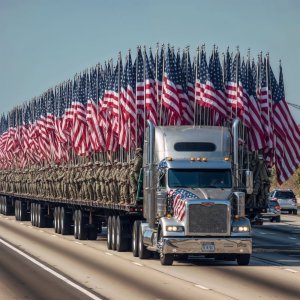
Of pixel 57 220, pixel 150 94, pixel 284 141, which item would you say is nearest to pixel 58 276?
pixel 150 94

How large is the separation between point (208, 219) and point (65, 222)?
20763mm

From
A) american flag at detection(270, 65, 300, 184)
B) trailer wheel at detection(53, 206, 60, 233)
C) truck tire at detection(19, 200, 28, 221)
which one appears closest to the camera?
american flag at detection(270, 65, 300, 184)

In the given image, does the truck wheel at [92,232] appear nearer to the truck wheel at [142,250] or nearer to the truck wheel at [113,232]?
the truck wheel at [113,232]

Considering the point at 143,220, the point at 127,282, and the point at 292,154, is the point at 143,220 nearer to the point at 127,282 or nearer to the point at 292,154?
the point at 292,154

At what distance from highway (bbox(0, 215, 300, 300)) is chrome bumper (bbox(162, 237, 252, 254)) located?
0.49 meters

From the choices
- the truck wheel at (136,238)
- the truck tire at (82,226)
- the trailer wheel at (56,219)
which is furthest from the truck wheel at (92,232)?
the truck wheel at (136,238)

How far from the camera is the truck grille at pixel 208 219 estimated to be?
29.5 m

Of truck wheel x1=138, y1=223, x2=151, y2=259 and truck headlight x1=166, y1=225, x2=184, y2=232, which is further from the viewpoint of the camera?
A: truck wheel x1=138, y1=223, x2=151, y2=259

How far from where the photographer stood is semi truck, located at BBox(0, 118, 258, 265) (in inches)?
1163

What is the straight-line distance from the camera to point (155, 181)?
31328 millimetres

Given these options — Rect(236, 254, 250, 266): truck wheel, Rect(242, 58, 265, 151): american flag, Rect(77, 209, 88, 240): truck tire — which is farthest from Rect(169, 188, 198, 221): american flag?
Rect(77, 209, 88, 240): truck tire

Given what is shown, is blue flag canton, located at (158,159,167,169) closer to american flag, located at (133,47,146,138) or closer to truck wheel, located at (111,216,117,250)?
american flag, located at (133,47,146,138)

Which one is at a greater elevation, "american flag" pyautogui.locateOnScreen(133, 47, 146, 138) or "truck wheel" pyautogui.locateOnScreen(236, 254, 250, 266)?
"american flag" pyautogui.locateOnScreen(133, 47, 146, 138)

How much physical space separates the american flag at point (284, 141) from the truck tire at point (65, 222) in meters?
14.4
